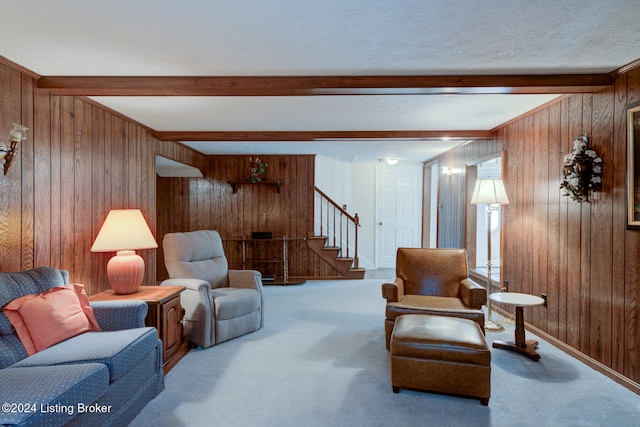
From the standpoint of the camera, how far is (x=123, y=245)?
297cm

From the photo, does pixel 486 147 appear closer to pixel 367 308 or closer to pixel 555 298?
pixel 555 298

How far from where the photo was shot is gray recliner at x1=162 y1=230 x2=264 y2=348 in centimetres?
333

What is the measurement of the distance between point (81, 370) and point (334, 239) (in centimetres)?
515

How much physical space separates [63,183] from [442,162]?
5.69 m

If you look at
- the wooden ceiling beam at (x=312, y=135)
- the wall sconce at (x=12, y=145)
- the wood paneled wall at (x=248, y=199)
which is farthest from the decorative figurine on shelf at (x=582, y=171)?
the wood paneled wall at (x=248, y=199)

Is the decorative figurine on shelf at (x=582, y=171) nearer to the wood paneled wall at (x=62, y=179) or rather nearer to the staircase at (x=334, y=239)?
the staircase at (x=334, y=239)

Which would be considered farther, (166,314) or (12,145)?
(166,314)

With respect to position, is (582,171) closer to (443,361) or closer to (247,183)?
(443,361)

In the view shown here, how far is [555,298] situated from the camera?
3408 mm

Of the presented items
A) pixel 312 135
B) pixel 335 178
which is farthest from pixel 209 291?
pixel 335 178

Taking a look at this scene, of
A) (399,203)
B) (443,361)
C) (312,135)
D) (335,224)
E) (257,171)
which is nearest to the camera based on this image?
(443,361)

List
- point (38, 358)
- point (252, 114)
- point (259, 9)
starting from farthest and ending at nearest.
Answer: point (252, 114) → point (38, 358) → point (259, 9)

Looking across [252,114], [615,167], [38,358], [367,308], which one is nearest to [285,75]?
[252,114]

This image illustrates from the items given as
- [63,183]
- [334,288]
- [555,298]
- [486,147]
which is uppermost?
[486,147]
